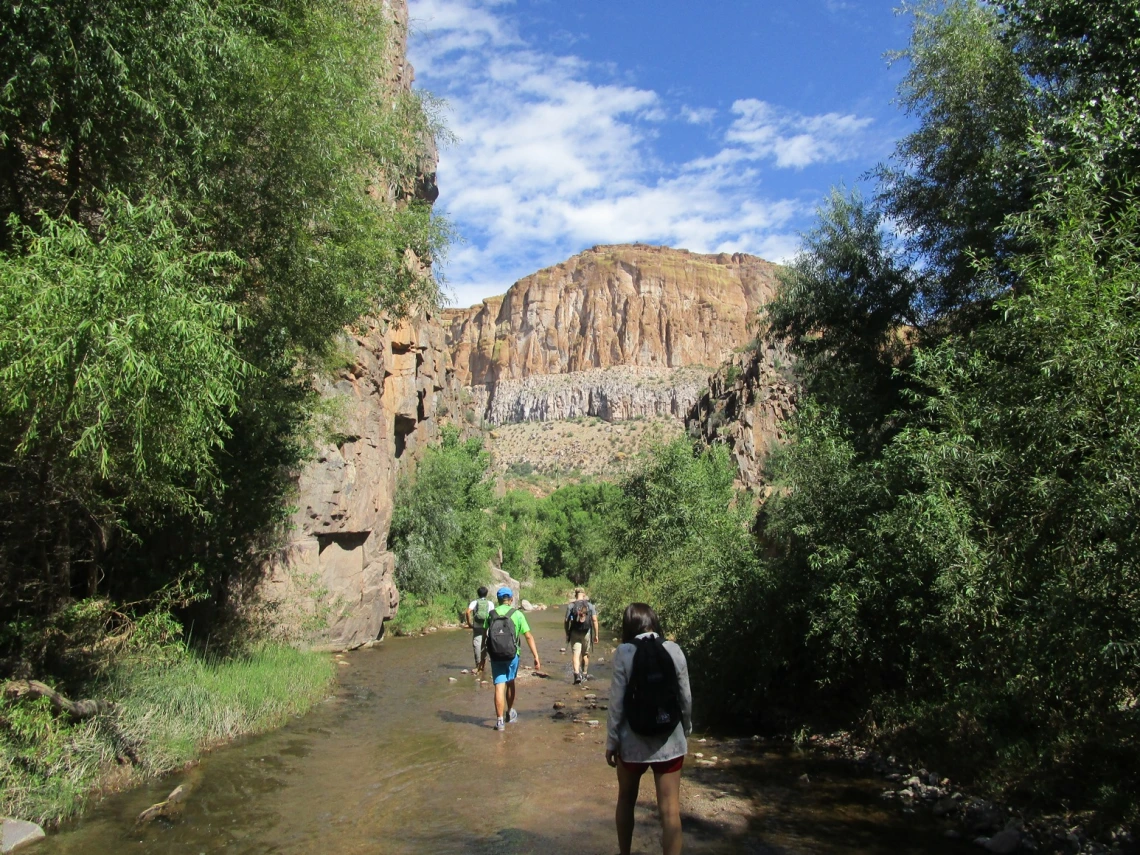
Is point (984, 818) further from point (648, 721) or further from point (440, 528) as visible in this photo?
point (440, 528)

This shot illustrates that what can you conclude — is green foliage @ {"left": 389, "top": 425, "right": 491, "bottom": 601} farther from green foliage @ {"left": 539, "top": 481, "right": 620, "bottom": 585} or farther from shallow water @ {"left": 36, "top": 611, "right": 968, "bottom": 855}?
shallow water @ {"left": 36, "top": 611, "right": 968, "bottom": 855}

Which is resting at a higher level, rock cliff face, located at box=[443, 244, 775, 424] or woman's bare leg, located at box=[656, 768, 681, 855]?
rock cliff face, located at box=[443, 244, 775, 424]

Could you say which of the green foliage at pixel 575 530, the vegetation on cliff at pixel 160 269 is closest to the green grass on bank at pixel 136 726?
the vegetation on cliff at pixel 160 269

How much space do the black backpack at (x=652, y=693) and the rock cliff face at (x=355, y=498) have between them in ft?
38.0

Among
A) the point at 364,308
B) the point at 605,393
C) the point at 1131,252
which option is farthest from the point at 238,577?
the point at 605,393

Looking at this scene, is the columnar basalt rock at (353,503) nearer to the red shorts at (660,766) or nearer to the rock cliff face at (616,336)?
the red shorts at (660,766)

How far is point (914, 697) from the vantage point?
1051 centimetres

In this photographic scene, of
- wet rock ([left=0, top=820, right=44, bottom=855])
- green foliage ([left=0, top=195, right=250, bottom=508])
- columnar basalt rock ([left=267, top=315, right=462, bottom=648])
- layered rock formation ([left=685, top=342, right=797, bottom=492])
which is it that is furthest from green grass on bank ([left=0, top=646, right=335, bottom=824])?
layered rock formation ([left=685, top=342, right=797, bottom=492])

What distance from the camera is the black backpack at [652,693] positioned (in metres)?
5.13

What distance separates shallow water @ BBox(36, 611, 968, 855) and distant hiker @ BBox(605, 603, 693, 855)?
150cm

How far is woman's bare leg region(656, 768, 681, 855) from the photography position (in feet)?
16.5

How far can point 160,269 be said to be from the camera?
6875 millimetres

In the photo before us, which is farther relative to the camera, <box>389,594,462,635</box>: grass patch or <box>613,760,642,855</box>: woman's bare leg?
<box>389,594,462,635</box>: grass patch

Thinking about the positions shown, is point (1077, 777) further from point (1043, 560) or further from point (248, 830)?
point (248, 830)
